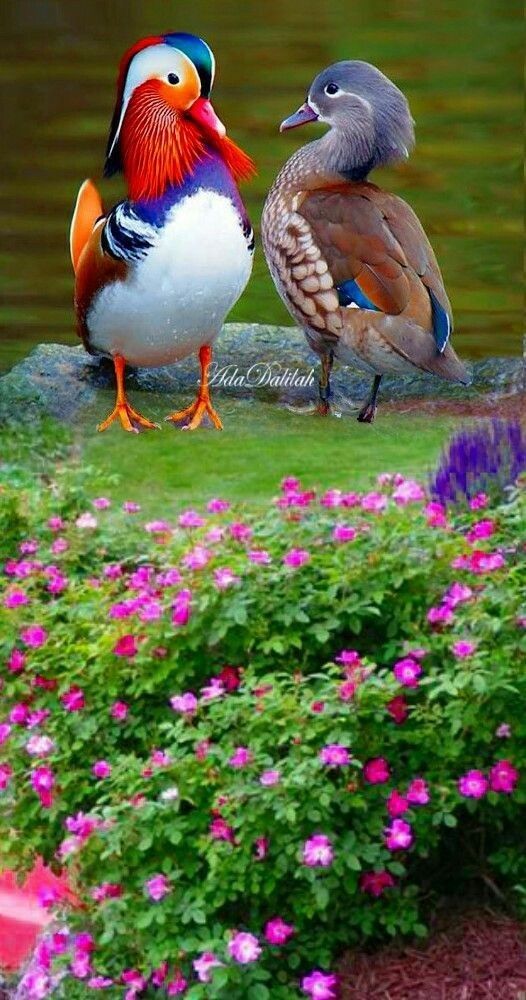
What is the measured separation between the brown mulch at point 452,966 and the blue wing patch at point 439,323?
1641 millimetres

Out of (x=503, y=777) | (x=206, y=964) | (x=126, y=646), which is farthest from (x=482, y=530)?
(x=206, y=964)

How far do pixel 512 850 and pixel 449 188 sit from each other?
6.45ft

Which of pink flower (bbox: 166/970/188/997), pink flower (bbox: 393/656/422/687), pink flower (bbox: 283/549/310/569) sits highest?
pink flower (bbox: 283/549/310/569)

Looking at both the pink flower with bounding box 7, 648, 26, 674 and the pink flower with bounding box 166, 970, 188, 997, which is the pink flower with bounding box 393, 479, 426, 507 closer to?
the pink flower with bounding box 7, 648, 26, 674

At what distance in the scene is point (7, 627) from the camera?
415 centimetres

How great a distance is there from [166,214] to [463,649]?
5.29 feet

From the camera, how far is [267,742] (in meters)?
3.62

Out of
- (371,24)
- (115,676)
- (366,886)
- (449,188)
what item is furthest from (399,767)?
(371,24)

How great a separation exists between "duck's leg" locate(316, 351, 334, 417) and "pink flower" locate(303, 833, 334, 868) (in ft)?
6.00

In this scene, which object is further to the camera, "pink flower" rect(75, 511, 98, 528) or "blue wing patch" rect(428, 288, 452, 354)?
"blue wing patch" rect(428, 288, 452, 354)

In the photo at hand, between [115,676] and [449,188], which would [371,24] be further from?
[115,676]

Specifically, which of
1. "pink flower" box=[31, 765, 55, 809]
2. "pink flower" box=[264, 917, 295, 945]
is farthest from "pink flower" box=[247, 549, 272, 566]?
"pink flower" box=[264, 917, 295, 945]

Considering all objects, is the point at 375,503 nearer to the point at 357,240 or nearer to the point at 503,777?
the point at 503,777

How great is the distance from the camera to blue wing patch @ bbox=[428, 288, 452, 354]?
15.9 ft
